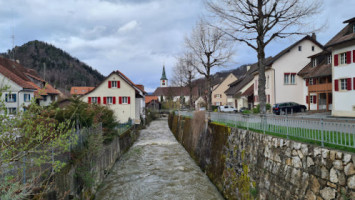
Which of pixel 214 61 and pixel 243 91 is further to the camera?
pixel 243 91

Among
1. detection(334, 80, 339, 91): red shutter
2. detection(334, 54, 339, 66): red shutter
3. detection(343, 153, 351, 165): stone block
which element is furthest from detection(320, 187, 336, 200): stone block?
detection(334, 54, 339, 66): red shutter

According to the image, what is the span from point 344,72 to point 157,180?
63.9ft

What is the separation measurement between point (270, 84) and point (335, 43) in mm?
14175

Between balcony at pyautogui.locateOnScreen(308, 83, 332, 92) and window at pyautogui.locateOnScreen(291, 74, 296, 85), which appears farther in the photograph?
window at pyautogui.locateOnScreen(291, 74, 296, 85)

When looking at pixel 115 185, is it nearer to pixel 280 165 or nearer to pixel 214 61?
pixel 280 165

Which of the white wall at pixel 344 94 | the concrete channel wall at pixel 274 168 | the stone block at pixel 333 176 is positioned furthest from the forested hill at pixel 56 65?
the stone block at pixel 333 176

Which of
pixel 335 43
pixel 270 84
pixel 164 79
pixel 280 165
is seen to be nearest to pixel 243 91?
pixel 270 84

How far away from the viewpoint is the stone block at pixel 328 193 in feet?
16.3

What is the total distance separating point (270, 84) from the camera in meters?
35.8

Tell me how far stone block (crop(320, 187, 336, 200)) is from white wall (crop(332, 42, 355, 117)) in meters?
20.5

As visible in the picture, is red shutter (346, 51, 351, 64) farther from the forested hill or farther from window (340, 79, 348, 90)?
the forested hill

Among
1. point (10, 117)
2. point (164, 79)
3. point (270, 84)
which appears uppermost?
point (164, 79)

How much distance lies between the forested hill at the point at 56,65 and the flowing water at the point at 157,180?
349 ft

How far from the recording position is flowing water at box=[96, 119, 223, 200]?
11.4 meters
